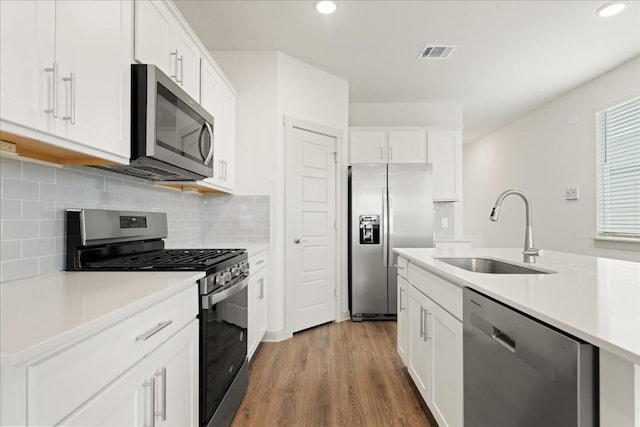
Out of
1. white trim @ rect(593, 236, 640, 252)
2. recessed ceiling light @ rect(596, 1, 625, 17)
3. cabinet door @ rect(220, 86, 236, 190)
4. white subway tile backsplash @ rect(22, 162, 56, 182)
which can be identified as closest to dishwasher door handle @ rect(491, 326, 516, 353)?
white subway tile backsplash @ rect(22, 162, 56, 182)

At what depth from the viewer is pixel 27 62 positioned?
97cm

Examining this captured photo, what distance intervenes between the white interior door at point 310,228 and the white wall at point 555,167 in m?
3.07

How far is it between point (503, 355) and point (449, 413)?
64 centimetres

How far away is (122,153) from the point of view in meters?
1.42

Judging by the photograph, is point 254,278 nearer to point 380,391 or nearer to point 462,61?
point 380,391

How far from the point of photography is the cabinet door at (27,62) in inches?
35.4

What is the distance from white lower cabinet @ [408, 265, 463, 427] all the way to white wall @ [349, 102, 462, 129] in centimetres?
315

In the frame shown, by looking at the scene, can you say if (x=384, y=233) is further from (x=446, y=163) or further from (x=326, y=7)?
(x=326, y=7)

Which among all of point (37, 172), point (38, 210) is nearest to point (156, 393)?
point (38, 210)

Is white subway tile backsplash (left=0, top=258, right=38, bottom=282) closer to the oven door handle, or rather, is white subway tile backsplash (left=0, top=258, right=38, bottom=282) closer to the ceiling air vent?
the oven door handle

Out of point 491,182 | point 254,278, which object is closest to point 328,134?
point 254,278

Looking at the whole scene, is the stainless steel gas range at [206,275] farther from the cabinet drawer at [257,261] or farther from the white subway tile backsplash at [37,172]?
the cabinet drawer at [257,261]

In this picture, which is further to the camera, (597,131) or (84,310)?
(597,131)

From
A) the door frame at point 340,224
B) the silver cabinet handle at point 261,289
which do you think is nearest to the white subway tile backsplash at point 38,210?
the silver cabinet handle at point 261,289
